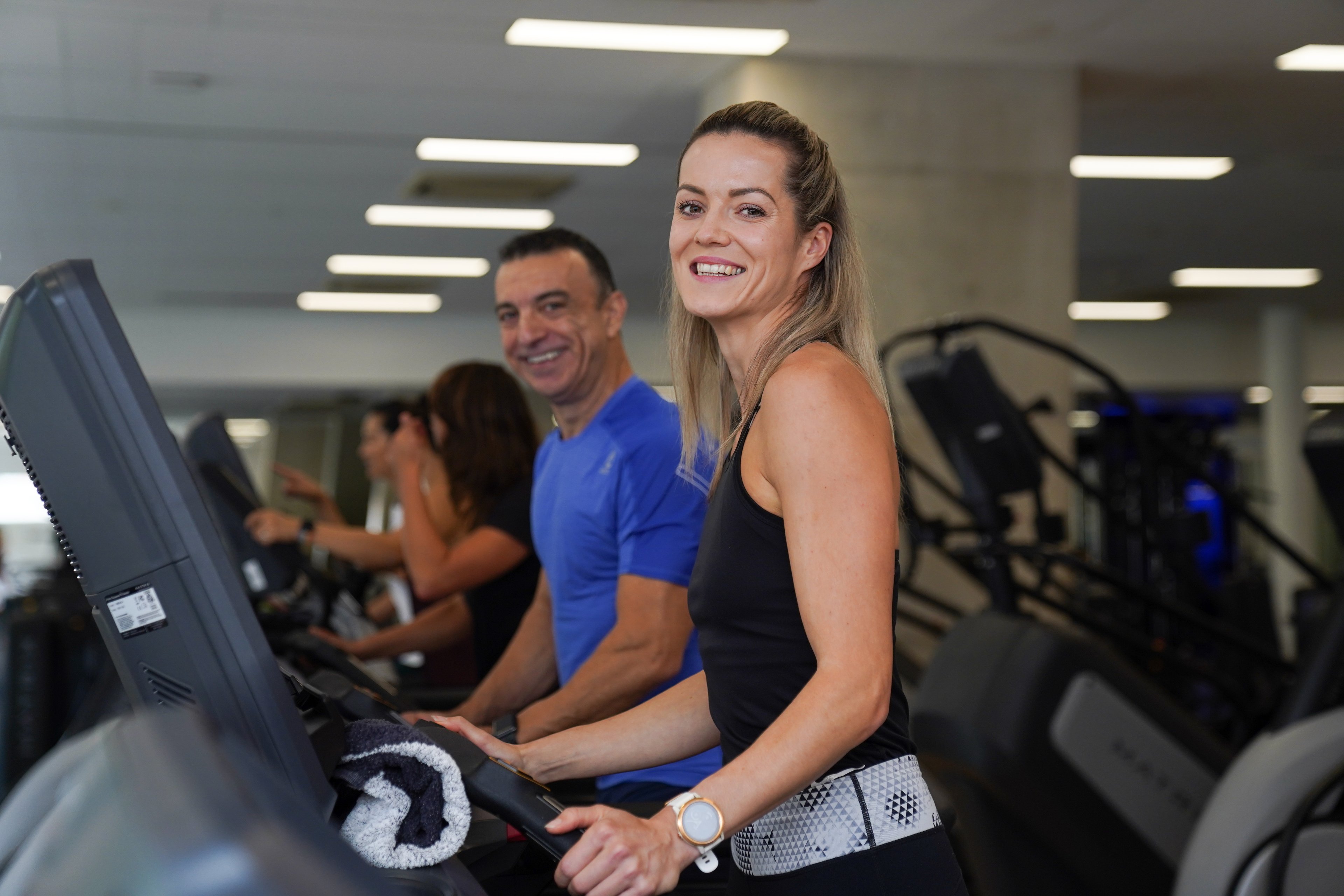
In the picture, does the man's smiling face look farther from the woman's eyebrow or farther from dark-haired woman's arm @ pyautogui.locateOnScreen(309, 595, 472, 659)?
dark-haired woman's arm @ pyautogui.locateOnScreen(309, 595, 472, 659)

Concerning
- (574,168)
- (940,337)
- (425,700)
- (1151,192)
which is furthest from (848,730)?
(1151,192)

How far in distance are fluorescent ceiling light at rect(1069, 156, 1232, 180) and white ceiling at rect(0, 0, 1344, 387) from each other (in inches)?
5.5

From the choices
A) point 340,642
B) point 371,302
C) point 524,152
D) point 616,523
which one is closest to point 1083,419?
point 371,302

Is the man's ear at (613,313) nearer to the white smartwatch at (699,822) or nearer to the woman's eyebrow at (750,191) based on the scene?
the woman's eyebrow at (750,191)

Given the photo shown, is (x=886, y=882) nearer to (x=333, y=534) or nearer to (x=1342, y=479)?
(x=1342, y=479)

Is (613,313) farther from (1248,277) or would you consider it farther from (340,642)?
(1248,277)

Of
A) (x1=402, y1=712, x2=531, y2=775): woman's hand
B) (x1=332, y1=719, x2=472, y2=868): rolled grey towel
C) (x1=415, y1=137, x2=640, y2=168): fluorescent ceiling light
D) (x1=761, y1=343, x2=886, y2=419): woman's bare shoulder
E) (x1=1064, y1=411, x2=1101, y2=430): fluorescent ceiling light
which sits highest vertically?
(x1=415, y1=137, x2=640, y2=168): fluorescent ceiling light

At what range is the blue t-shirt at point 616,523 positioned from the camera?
1.81 meters

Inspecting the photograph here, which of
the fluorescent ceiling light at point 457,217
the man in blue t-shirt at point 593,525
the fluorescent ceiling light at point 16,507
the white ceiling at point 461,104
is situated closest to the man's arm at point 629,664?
the man in blue t-shirt at point 593,525

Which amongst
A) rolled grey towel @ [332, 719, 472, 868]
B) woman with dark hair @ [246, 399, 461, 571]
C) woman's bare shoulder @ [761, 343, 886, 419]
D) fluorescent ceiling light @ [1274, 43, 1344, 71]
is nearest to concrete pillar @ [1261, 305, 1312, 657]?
fluorescent ceiling light @ [1274, 43, 1344, 71]

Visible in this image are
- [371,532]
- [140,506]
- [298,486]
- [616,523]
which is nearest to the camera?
[140,506]

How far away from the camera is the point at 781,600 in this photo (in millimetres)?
1164

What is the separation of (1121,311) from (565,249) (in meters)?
10.8

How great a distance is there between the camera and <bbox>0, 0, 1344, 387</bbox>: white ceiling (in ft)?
15.6
